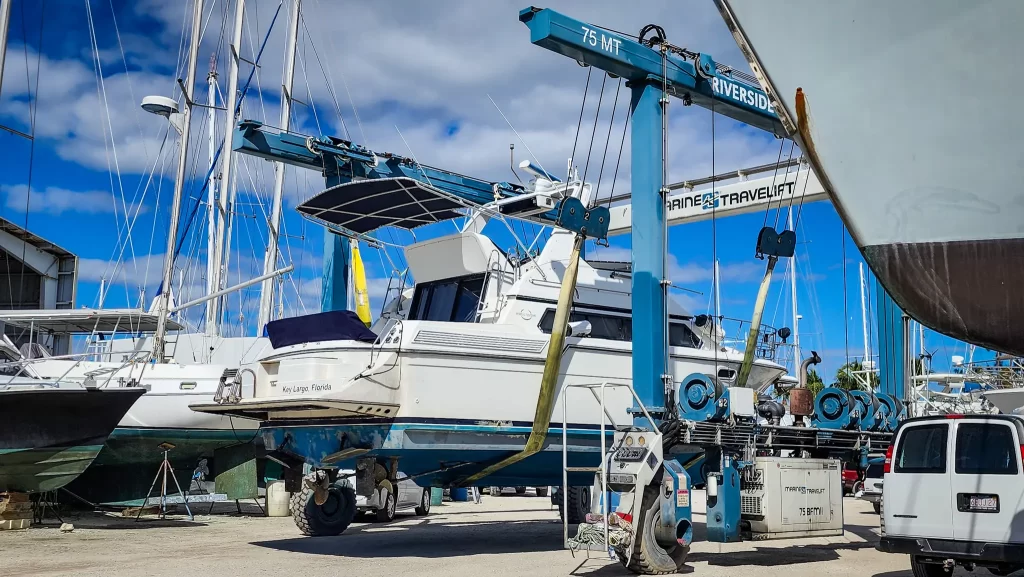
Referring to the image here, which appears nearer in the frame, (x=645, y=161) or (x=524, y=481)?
(x=645, y=161)

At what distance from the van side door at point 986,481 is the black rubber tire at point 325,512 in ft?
29.2

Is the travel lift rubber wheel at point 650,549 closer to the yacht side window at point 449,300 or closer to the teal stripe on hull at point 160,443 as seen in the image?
the yacht side window at point 449,300

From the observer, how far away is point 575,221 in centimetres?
1165

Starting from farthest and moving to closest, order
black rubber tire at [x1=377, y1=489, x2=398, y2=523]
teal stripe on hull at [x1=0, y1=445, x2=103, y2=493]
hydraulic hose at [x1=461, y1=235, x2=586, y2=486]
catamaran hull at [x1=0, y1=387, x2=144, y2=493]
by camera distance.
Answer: black rubber tire at [x1=377, y1=489, x2=398, y2=523] → teal stripe on hull at [x1=0, y1=445, x2=103, y2=493] → catamaran hull at [x1=0, y1=387, x2=144, y2=493] → hydraulic hose at [x1=461, y1=235, x2=586, y2=486]

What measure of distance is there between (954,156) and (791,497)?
727 cm

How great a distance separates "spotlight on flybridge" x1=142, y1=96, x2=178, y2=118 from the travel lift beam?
13291 millimetres

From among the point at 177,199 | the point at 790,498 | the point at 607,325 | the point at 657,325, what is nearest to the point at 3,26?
the point at 177,199

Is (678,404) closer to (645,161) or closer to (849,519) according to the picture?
(645,161)

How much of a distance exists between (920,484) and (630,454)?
2.91 meters

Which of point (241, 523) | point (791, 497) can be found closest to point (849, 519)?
point (791, 497)

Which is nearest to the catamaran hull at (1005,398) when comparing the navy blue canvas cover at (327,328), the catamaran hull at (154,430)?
the navy blue canvas cover at (327,328)

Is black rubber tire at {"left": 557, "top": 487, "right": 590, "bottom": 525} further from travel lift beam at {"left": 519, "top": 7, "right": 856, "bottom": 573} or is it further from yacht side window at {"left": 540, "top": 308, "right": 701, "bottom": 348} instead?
travel lift beam at {"left": 519, "top": 7, "right": 856, "bottom": 573}

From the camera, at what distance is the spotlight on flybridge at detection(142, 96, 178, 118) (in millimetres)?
21328

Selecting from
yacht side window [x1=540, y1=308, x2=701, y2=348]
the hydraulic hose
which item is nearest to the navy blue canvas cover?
the hydraulic hose
